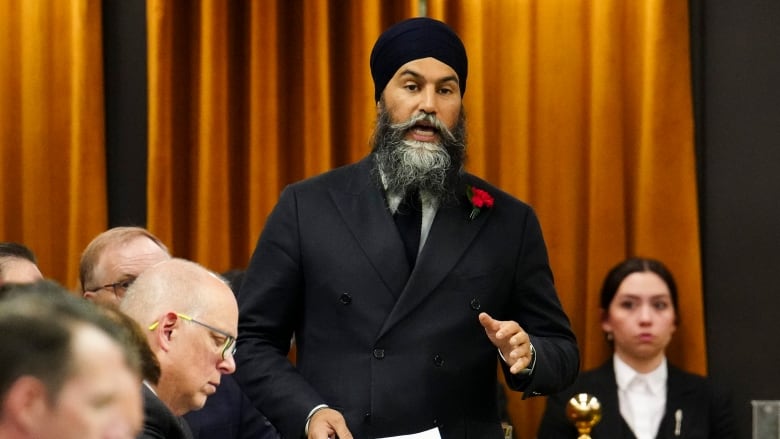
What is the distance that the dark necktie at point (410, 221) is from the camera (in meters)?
3.13

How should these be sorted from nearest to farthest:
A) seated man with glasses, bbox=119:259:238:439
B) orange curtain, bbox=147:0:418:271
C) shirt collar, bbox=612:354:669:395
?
seated man with glasses, bbox=119:259:238:439 → shirt collar, bbox=612:354:669:395 → orange curtain, bbox=147:0:418:271

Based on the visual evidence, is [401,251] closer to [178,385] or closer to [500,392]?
[178,385]

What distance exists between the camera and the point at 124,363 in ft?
4.77

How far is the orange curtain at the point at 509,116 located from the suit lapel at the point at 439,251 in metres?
2.15

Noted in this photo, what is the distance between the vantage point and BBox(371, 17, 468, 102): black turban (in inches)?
125

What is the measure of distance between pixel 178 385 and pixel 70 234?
288 centimetres

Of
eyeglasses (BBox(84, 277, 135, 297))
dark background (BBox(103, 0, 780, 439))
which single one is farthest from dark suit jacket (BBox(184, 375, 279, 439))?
dark background (BBox(103, 0, 780, 439))

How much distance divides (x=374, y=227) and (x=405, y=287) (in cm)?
18

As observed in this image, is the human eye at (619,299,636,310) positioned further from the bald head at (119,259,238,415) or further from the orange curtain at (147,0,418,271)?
the bald head at (119,259,238,415)

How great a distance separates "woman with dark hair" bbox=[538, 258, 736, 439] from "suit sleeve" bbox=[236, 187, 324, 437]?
218cm

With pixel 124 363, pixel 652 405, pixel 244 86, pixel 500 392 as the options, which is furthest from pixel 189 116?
pixel 124 363

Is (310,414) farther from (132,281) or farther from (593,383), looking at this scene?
(593,383)

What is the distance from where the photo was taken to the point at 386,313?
2998 mm

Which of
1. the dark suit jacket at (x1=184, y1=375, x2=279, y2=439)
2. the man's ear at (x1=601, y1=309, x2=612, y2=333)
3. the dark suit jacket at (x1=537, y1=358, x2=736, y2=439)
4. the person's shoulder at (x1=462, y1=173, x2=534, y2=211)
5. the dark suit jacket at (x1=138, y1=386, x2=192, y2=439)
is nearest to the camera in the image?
the dark suit jacket at (x1=138, y1=386, x2=192, y2=439)
